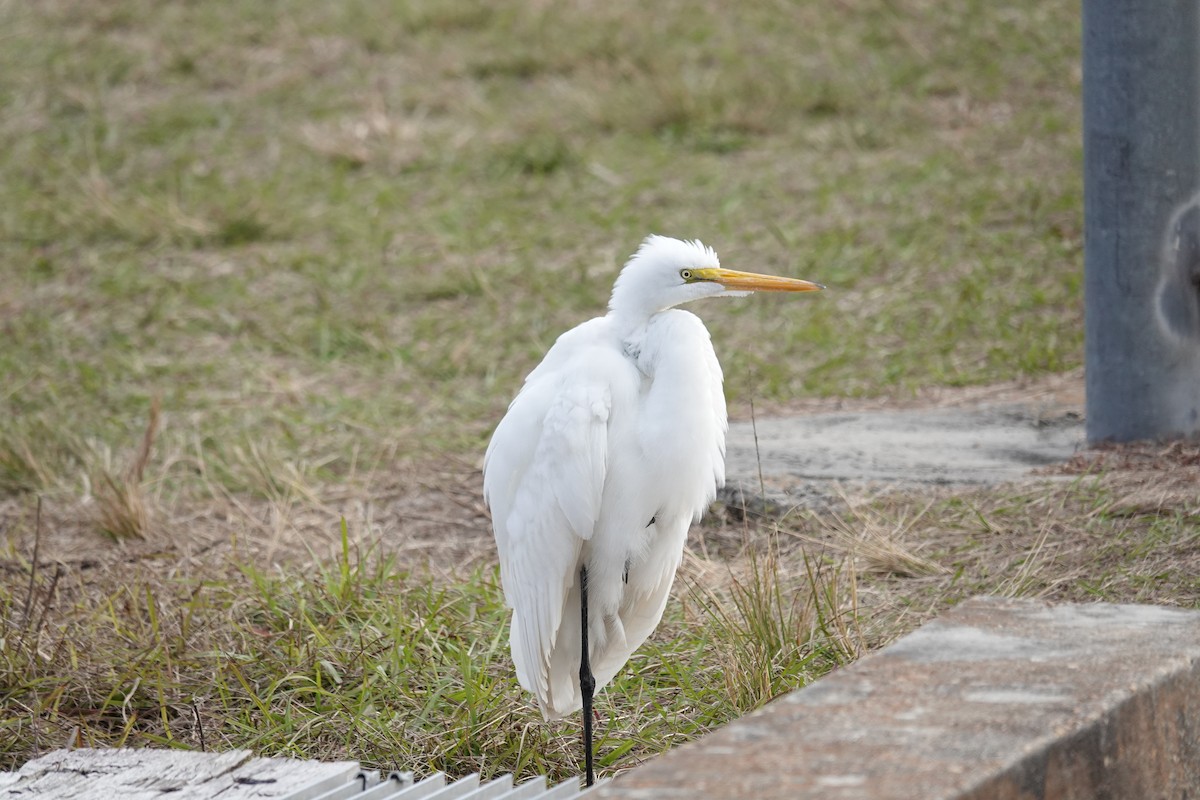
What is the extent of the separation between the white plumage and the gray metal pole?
156 centimetres

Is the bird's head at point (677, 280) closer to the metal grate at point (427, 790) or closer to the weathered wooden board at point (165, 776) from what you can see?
the metal grate at point (427, 790)

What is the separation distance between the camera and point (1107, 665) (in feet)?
→ 6.73

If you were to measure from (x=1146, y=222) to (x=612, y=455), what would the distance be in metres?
1.92

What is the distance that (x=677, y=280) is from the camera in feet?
8.98

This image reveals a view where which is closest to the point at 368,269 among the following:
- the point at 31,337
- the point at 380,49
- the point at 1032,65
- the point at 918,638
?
the point at 31,337

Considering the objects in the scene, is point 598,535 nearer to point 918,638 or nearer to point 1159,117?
point 918,638

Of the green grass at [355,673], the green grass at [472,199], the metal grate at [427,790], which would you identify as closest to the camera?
the metal grate at [427,790]

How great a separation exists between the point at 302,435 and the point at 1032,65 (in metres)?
5.06

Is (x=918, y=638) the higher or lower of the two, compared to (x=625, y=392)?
lower

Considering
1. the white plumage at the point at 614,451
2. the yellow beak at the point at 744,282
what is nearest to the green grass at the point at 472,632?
the white plumage at the point at 614,451

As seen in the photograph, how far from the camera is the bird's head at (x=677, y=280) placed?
273 cm

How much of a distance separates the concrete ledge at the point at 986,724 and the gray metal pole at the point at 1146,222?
5.77 ft

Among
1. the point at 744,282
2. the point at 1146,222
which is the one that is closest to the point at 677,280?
the point at 744,282

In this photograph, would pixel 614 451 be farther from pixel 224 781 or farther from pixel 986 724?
pixel 986 724
